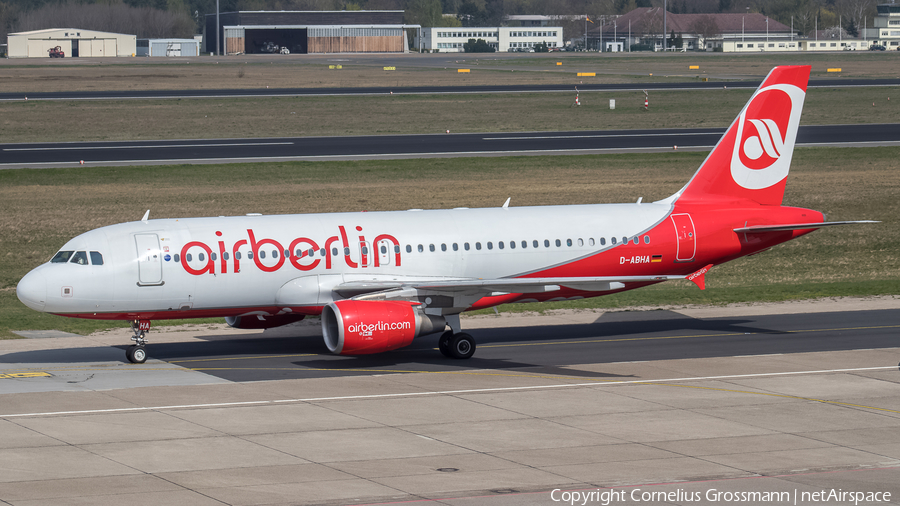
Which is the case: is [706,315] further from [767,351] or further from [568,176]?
[568,176]

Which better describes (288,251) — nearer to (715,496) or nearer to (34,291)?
(34,291)

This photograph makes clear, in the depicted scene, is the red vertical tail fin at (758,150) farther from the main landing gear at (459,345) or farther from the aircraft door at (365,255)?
the aircraft door at (365,255)

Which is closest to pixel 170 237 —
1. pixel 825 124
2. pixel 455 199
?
pixel 455 199

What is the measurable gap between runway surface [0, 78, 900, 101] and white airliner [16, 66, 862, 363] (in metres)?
90.3

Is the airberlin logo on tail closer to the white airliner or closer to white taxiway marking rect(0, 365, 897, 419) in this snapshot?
the white airliner

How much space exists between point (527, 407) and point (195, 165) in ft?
164

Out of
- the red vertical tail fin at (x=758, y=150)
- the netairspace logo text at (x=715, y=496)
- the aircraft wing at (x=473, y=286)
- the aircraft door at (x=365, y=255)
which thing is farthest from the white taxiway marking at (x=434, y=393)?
the netairspace logo text at (x=715, y=496)

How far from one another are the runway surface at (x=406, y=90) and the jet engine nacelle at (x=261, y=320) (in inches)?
3567

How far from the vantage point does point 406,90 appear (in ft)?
424

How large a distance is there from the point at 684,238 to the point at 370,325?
11.0m

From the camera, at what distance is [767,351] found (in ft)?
106

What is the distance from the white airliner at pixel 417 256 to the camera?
1164 inches

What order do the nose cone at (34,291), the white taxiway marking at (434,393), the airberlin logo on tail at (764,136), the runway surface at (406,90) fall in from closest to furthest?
1. the white taxiway marking at (434,393)
2. the nose cone at (34,291)
3. the airberlin logo on tail at (764,136)
4. the runway surface at (406,90)

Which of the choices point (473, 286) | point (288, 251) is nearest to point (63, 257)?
point (288, 251)
